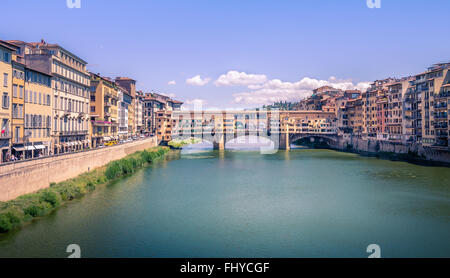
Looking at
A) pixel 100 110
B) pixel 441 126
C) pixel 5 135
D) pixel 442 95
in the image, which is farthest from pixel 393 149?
pixel 5 135

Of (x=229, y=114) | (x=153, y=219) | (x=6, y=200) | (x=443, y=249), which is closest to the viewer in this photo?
(x=443, y=249)

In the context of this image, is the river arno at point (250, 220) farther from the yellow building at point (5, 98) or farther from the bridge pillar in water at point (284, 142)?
the bridge pillar in water at point (284, 142)

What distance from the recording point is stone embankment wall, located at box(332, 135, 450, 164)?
171ft

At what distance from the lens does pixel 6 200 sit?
22047 millimetres

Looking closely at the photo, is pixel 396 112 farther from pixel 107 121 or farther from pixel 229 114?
pixel 107 121

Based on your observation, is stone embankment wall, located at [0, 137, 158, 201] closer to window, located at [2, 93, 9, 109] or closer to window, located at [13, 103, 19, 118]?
window, located at [13, 103, 19, 118]

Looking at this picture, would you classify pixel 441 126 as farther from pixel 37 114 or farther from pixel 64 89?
pixel 37 114

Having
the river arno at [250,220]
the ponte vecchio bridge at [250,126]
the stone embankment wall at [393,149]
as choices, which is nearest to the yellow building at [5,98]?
the river arno at [250,220]

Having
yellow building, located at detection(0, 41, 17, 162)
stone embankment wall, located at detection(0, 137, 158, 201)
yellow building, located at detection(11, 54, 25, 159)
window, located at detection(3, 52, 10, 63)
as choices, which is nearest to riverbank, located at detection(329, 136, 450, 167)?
stone embankment wall, located at detection(0, 137, 158, 201)

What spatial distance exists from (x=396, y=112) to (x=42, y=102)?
60.2 metres

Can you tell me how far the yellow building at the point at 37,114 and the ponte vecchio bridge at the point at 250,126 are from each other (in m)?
50.8

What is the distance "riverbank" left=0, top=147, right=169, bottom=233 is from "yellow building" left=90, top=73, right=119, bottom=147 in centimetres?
1300

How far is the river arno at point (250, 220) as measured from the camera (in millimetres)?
18422
